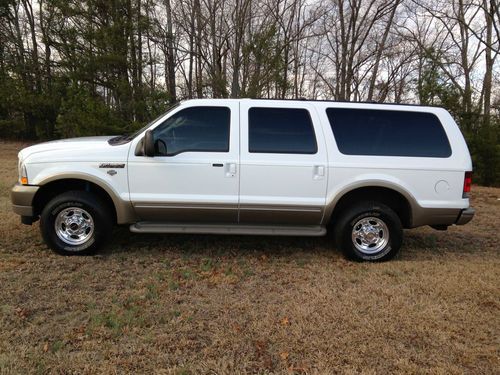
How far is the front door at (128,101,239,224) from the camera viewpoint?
4.70 metres

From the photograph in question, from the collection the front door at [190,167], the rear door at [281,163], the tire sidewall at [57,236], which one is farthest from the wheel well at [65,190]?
the rear door at [281,163]

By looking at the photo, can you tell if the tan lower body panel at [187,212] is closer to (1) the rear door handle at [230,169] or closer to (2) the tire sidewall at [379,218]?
(1) the rear door handle at [230,169]

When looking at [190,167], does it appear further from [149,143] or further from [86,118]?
[86,118]

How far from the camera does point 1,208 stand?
6.91 metres

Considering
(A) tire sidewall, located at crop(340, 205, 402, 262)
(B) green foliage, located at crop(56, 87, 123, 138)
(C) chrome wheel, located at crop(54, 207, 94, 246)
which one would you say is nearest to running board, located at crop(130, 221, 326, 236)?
(A) tire sidewall, located at crop(340, 205, 402, 262)

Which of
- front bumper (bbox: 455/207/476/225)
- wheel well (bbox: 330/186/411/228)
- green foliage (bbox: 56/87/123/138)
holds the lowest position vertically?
front bumper (bbox: 455/207/476/225)

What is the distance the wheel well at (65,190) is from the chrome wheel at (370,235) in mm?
3016

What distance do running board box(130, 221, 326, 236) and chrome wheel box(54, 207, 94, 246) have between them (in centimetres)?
54

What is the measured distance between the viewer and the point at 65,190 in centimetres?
496

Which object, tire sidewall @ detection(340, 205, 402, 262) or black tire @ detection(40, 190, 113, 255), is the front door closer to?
black tire @ detection(40, 190, 113, 255)

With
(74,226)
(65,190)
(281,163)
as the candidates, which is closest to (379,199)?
(281,163)

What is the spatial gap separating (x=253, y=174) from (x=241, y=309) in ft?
5.44

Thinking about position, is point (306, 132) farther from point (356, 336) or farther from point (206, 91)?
point (206, 91)

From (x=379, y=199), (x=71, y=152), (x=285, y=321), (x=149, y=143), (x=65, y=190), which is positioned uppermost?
(x=149, y=143)
